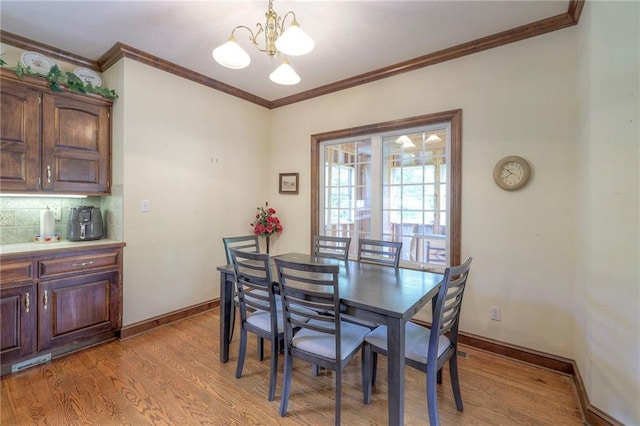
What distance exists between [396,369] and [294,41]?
6.30 ft

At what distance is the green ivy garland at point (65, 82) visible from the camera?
2322 millimetres

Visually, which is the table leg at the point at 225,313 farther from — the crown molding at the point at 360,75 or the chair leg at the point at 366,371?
the crown molding at the point at 360,75

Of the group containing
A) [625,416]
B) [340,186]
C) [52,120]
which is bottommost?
[625,416]

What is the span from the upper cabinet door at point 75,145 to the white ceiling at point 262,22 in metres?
0.59

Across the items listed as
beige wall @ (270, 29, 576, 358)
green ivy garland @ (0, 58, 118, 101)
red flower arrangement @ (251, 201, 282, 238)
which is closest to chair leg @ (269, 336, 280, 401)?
beige wall @ (270, 29, 576, 358)

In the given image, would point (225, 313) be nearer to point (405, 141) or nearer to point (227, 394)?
point (227, 394)

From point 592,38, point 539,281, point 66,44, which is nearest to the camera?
point 592,38

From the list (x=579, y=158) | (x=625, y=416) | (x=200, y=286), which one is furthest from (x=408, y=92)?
(x=200, y=286)

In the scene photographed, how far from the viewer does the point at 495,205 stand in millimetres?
2529

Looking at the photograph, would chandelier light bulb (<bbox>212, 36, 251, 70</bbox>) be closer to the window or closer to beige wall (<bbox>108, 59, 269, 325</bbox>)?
beige wall (<bbox>108, 59, 269, 325</bbox>)

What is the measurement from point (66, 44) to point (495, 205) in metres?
4.17

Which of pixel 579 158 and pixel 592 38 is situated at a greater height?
pixel 592 38

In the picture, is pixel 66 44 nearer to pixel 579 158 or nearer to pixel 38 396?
pixel 38 396

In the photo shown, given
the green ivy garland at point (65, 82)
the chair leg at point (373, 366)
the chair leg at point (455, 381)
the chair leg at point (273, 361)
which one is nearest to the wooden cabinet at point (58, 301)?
the green ivy garland at point (65, 82)
